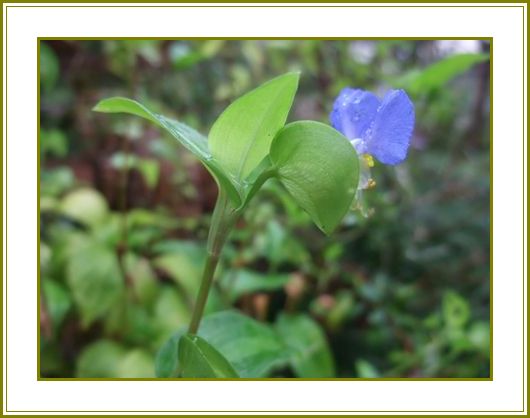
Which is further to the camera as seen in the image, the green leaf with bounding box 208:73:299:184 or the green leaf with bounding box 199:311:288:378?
the green leaf with bounding box 199:311:288:378

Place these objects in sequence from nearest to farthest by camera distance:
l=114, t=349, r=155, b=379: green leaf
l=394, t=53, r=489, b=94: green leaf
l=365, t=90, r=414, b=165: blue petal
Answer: l=365, t=90, r=414, b=165: blue petal
l=394, t=53, r=489, b=94: green leaf
l=114, t=349, r=155, b=379: green leaf

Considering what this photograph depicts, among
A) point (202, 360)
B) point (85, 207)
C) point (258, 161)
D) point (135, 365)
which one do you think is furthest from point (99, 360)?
point (258, 161)

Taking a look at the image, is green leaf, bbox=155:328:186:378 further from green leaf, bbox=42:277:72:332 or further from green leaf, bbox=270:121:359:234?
green leaf, bbox=42:277:72:332

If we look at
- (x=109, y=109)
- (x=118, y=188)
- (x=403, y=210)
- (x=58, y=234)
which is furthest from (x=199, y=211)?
(x=109, y=109)

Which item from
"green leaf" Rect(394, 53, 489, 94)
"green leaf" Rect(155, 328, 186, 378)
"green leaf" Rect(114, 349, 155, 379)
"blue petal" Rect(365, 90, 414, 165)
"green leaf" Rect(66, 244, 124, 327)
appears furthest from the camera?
"green leaf" Rect(66, 244, 124, 327)

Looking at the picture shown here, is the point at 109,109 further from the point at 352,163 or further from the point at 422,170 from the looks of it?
the point at 422,170

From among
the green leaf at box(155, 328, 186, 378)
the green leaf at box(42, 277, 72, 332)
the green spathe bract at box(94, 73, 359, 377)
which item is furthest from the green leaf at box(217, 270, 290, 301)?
the green spathe bract at box(94, 73, 359, 377)
